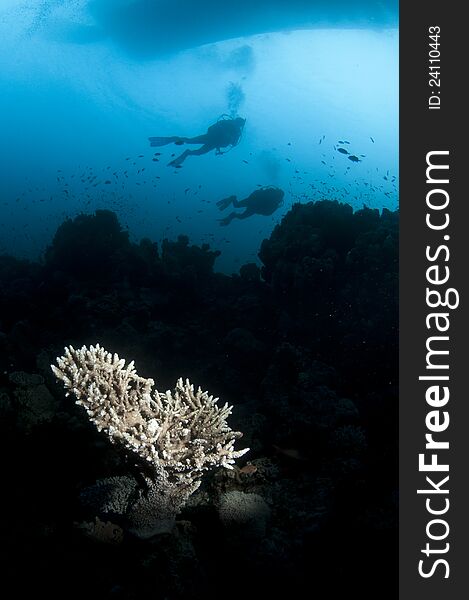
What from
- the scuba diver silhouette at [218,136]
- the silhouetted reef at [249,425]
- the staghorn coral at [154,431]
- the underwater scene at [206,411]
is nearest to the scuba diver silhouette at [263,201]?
the underwater scene at [206,411]

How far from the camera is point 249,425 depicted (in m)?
4.96

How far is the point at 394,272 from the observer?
25.8 ft

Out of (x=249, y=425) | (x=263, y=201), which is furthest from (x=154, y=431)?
(x=263, y=201)

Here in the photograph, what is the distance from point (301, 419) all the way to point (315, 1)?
22584 millimetres

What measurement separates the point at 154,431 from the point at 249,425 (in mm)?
2114

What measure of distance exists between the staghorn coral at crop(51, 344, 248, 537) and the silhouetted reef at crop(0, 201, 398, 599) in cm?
26

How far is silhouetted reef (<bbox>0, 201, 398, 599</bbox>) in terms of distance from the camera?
3.41 m

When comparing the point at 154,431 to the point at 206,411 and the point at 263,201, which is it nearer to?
the point at 206,411

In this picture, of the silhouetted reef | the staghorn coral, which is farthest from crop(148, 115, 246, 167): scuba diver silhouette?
the staghorn coral

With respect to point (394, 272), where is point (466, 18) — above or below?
below

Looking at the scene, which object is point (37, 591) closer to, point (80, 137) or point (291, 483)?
point (291, 483)

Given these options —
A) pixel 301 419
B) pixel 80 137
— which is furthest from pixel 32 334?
pixel 80 137

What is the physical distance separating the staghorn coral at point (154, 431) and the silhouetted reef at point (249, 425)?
26 centimetres

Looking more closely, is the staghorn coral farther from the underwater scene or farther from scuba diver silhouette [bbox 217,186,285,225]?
scuba diver silhouette [bbox 217,186,285,225]
